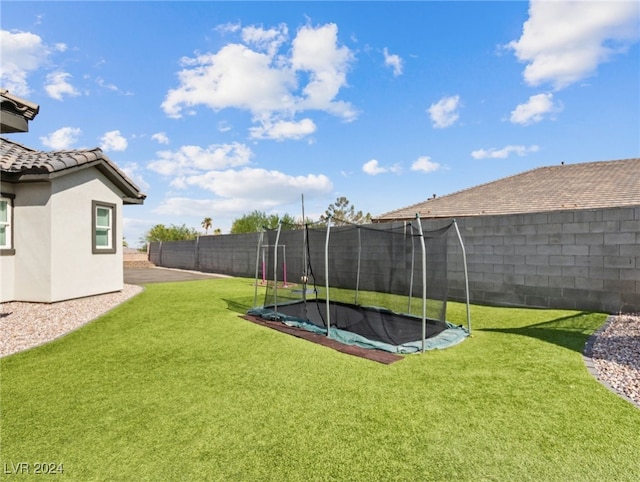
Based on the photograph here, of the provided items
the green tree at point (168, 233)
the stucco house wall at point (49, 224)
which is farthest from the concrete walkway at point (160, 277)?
the green tree at point (168, 233)

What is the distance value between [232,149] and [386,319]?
9360 mm

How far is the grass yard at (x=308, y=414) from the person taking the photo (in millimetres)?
1828

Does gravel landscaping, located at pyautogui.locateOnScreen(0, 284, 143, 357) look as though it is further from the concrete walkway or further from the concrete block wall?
the concrete block wall

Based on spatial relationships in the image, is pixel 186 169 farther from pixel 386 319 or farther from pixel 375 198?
pixel 386 319

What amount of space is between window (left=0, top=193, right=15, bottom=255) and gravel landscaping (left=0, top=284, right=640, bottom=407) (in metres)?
1.13

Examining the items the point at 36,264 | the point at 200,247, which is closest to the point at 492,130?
the point at 36,264

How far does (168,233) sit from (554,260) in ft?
107

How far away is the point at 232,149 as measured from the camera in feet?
39.9

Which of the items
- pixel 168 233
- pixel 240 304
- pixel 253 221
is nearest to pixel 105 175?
pixel 240 304

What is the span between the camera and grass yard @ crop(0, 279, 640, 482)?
1.83 metres

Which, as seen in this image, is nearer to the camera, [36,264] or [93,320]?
[93,320]

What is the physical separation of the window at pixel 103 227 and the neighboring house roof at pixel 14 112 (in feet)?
11.8

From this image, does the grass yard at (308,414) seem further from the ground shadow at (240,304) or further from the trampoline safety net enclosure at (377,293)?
the ground shadow at (240,304)

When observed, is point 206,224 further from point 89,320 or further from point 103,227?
point 89,320
